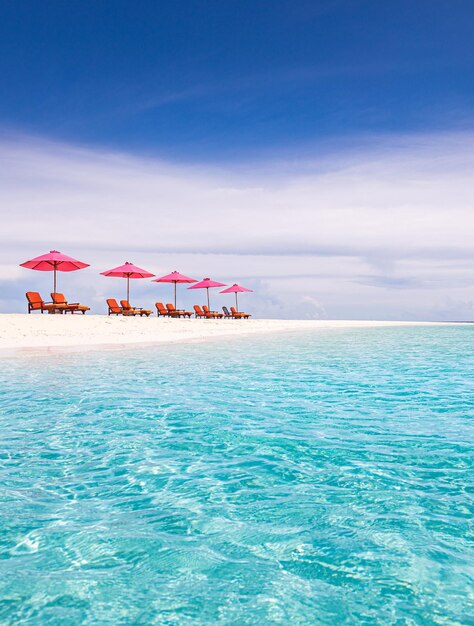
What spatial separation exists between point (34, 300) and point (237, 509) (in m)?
22.5

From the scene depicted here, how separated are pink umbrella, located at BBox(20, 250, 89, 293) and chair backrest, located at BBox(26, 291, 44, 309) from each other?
62.2 inches

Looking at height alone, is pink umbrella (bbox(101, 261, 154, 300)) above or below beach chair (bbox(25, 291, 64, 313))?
above

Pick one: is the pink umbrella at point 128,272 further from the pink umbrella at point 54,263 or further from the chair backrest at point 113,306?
the pink umbrella at point 54,263

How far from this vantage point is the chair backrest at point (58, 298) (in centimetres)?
2466

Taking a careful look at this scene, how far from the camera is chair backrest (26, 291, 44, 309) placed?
2375 cm

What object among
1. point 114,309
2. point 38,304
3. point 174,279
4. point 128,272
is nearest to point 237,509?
point 38,304

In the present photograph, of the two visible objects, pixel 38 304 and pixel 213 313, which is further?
pixel 213 313

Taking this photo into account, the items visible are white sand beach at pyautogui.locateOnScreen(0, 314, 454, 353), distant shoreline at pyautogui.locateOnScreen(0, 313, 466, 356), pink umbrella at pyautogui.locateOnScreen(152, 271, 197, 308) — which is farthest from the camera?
pink umbrella at pyautogui.locateOnScreen(152, 271, 197, 308)

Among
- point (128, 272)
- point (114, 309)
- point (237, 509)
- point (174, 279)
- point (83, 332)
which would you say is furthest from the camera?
point (174, 279)

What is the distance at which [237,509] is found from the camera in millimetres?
3680

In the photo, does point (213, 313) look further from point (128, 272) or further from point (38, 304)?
point (38, 304)

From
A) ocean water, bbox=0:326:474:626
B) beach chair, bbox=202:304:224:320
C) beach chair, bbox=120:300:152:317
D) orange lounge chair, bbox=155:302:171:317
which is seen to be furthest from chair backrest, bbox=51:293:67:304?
ocean water, bbox=0:326:474:626

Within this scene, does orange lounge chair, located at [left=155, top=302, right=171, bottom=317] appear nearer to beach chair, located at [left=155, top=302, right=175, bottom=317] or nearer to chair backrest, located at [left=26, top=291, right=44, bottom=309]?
beach chair, located at [left=155, top=302, right=175, bottom=317]

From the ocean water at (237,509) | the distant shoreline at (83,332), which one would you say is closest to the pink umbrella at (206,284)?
the distant shoreline at (83,332)
